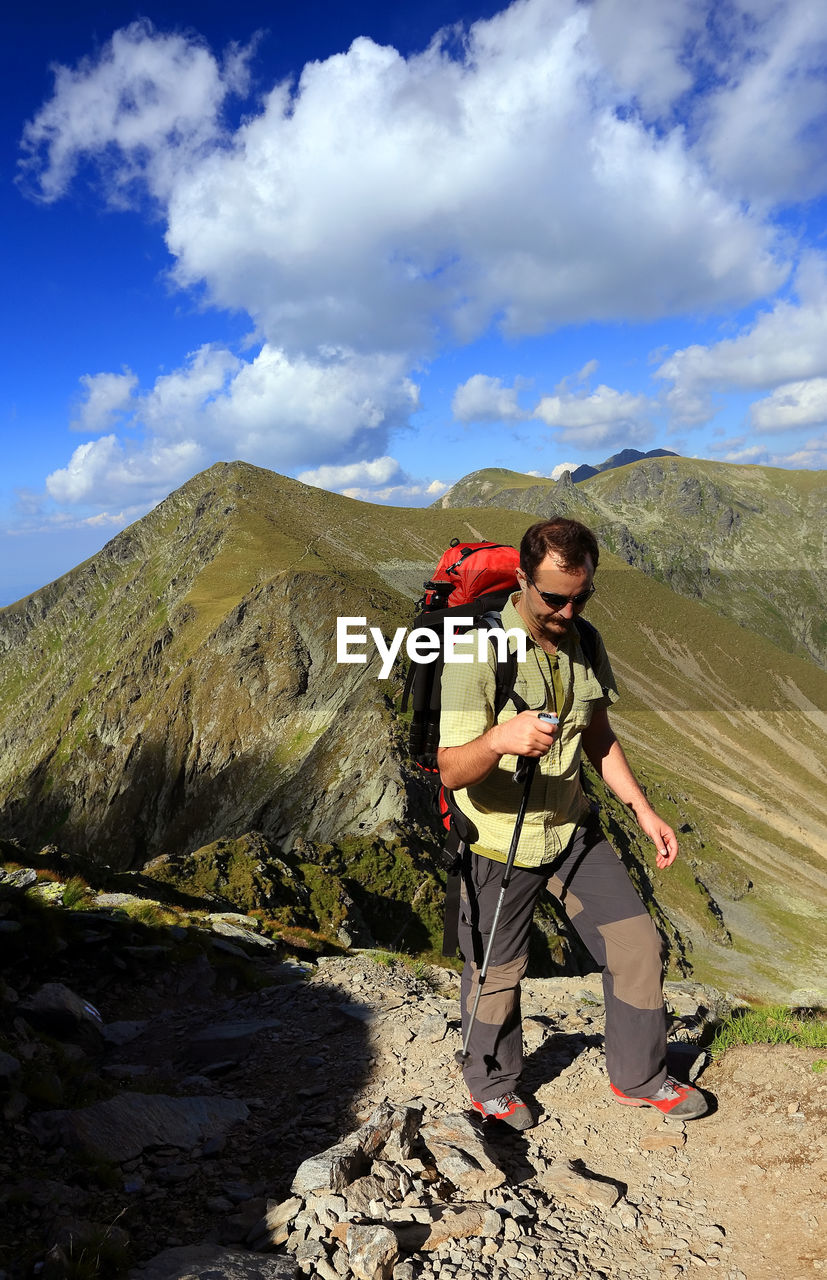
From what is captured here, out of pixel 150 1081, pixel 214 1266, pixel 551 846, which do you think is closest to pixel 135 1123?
pixel 150 1081

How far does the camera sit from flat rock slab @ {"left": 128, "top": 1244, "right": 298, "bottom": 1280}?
362 cm

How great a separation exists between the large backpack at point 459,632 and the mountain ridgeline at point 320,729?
52.8ft

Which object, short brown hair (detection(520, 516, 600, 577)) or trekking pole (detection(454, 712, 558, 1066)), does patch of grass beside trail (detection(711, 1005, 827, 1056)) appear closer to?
trekking pole (detection(454, 712, 558, 1066))

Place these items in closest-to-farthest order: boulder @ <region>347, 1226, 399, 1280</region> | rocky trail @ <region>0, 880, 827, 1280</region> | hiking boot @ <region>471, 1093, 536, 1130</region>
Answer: boulder @ <region>347, 1226, 399, 1280</region>
rocky trail @ <region>0, 880, 827, 1280</region>
hiking boot @ <region>471, 1093, 536, 1130</region>

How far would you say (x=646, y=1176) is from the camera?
14.6 feet

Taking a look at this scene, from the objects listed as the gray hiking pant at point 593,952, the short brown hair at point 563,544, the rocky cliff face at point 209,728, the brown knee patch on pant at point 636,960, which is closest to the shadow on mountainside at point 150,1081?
the gray hiking pant at point 593,952

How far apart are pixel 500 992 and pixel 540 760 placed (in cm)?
175

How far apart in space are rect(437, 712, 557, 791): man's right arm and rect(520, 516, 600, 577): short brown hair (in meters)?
1.03

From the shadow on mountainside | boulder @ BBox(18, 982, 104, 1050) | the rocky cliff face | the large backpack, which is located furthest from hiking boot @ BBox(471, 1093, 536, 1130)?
the rocky cliff face

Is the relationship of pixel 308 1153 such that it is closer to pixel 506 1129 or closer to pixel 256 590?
pixel 506 1129

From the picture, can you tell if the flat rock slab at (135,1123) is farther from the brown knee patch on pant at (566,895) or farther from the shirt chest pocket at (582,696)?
the shirt chest pocket at (582,696)

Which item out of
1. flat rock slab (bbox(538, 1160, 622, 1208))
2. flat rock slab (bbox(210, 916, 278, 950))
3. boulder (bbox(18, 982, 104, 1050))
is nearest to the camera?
flat rock slab (bbox(538, 1160, 622, 1208))

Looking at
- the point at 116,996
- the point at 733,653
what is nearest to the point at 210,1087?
the point at 116,996

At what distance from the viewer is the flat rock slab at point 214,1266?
362 centimetres
